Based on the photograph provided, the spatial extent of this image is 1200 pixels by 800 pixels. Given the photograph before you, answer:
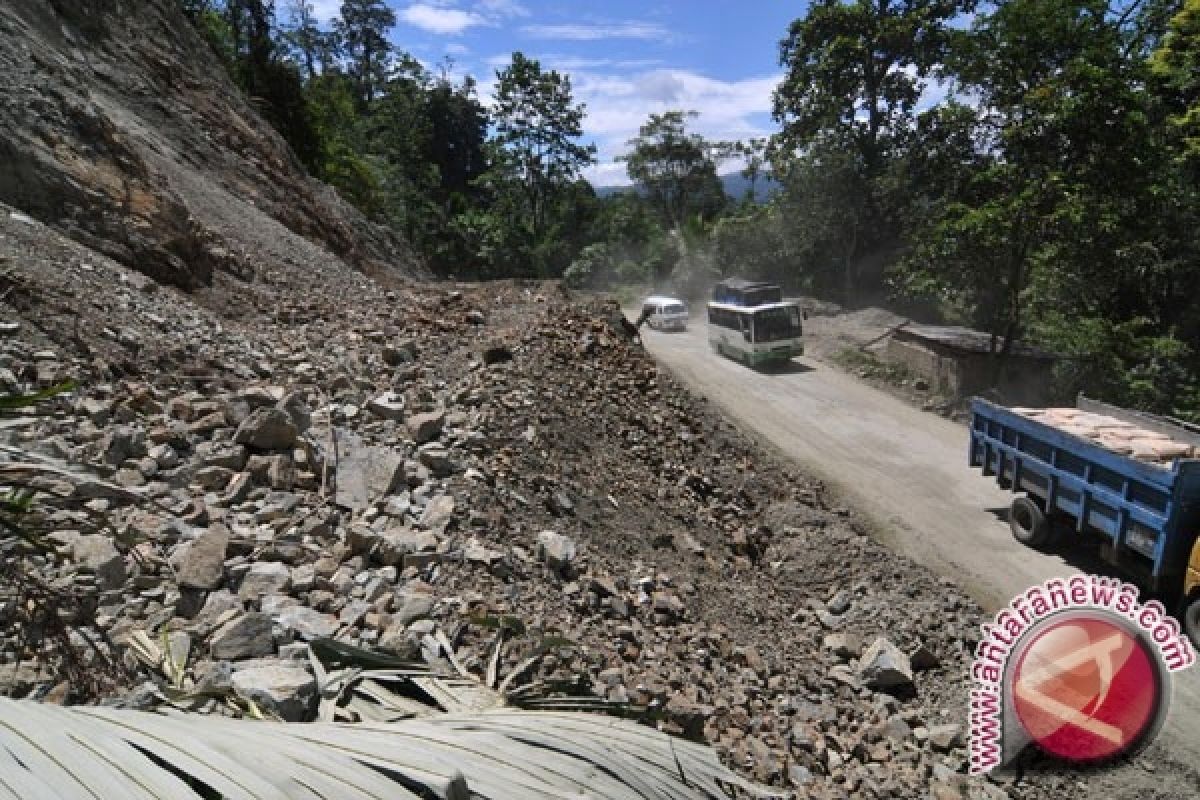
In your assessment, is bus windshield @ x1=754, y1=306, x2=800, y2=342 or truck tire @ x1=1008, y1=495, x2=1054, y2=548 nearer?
truck tire @ x1=1008, y1=495, x2=1054, y2=548

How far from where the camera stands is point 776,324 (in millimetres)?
20062

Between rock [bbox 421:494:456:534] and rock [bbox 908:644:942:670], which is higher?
rock [bbox 421:494:456:534]

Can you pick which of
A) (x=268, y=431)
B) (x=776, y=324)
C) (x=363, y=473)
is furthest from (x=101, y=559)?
Answer: (x=776, y=324)

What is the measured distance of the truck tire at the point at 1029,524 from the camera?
9.61 metres

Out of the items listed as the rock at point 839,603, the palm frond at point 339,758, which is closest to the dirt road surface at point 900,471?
the rock at point 839,603

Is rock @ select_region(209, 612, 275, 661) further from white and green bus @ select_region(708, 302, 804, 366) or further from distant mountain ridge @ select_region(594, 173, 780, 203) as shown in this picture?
distant mountain ridge @ select_region(594, 173, 780, 203)

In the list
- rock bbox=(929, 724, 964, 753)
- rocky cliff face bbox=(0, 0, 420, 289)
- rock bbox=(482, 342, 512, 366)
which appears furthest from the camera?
rock bbox=(482, 342, 512, 366)

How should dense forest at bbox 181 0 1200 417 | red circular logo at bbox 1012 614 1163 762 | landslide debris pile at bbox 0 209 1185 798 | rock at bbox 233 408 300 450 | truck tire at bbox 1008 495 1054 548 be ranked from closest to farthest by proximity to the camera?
1. landslide debris pile at bbox 0 209 1185 798
2. red circular logo at bbox 1012 614 1163 762
3. rock at bbox 233 408 300 450
4. truck tire at bbox 1008 495 1054 548
5. dense forest at bbox 181 0 1200 417

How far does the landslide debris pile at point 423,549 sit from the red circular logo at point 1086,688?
41cm

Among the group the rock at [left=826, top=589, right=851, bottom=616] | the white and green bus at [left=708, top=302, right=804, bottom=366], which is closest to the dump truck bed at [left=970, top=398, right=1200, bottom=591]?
the rock at [left=826, top=589, right=851, bottom=616]

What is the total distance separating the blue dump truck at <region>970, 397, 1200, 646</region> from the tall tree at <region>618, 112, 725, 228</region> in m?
33.9

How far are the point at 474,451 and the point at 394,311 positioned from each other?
614 cm

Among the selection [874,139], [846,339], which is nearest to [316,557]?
[846,339]

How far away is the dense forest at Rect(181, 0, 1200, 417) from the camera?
14609 mm
